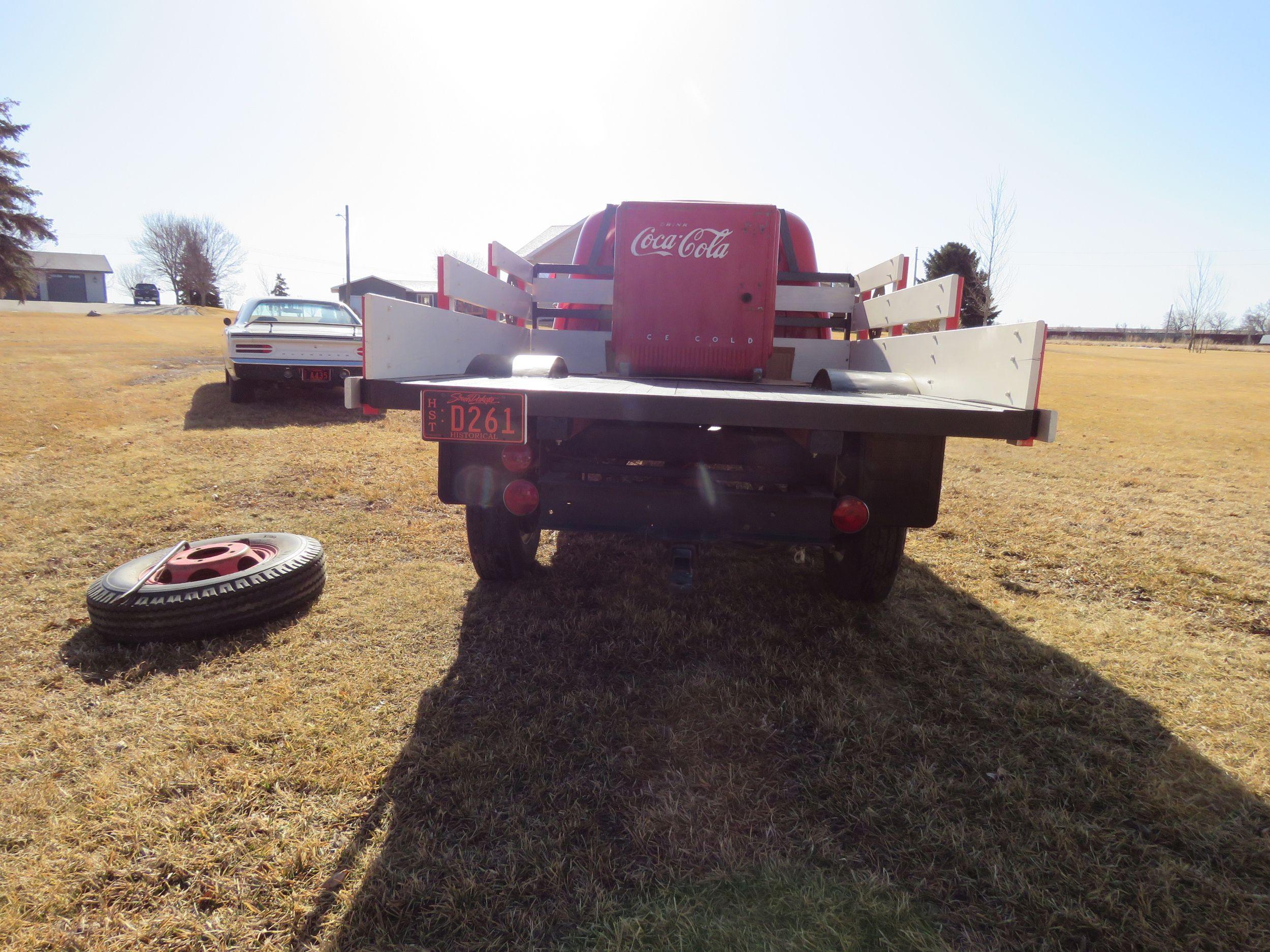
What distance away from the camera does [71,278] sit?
64125 millimetres

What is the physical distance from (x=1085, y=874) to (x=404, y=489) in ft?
16.6

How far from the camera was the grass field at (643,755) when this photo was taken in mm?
1592

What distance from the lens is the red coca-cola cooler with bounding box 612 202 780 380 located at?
3.92 metres

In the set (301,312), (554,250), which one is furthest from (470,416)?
(554,250)

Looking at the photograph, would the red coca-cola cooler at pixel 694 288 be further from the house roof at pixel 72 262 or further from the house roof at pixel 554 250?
the house roof at pixel 72 262

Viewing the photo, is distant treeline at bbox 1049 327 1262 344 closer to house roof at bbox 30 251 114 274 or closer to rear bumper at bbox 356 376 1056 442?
rear bumper at bbox 356 376 1056 442

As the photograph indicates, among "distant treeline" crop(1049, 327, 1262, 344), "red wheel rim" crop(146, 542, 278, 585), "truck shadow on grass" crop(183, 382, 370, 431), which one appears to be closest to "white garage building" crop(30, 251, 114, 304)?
"truck shadow on grass" crop(183, 382, 370, 431)

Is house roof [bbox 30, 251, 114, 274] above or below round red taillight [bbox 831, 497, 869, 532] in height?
above

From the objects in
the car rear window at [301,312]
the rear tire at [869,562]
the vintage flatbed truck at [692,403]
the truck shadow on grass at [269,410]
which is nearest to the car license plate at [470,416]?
the vintage flatbed truck at [692,403]

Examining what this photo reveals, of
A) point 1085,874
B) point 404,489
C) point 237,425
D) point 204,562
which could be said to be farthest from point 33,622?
point 237,425

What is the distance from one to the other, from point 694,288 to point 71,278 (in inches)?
3333

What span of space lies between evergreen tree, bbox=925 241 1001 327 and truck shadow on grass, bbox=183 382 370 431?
15.6m

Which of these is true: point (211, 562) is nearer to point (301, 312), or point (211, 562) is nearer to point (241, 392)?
point (241, 392)

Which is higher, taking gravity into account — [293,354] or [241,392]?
[293,354]
